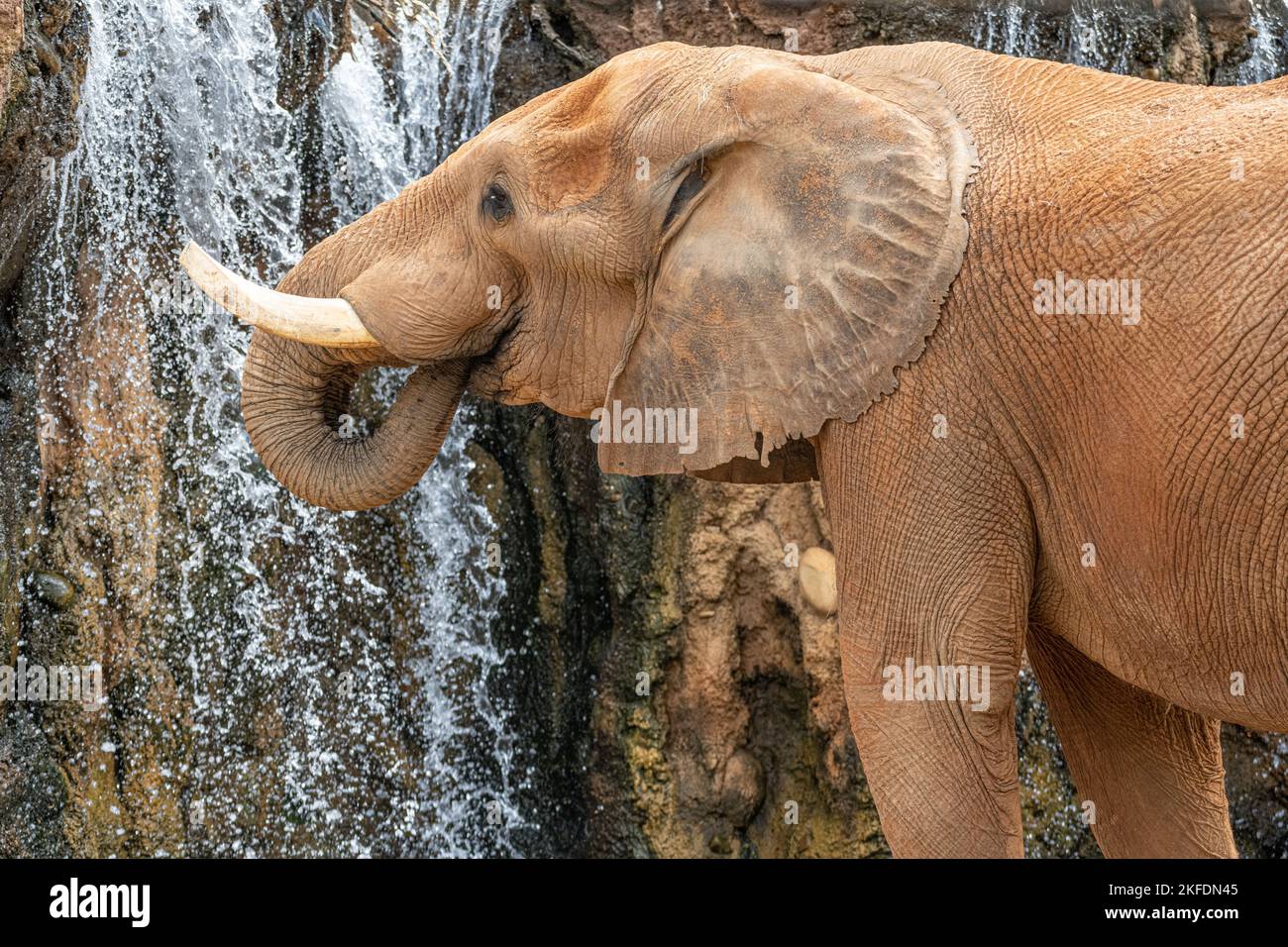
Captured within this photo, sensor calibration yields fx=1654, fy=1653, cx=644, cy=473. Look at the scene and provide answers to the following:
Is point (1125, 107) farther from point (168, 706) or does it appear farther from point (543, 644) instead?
point (168, 706)

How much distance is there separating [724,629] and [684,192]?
2851 millimetres

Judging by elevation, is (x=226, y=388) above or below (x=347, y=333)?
above

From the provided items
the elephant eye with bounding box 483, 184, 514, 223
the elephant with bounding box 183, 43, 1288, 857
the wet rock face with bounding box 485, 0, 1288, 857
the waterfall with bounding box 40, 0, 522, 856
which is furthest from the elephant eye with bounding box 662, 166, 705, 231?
the waterfall with bounding box 40, 0, 522, 856

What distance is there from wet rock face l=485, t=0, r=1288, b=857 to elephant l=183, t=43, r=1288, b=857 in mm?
2267

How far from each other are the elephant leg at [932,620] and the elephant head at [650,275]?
194 mm

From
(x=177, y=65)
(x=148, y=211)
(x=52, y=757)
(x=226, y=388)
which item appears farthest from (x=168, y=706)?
(x=177, y=65)

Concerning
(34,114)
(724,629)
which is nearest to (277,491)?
(34,114)

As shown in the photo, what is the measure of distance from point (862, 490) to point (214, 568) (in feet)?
11.0

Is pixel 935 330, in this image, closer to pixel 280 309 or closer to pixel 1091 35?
pixel 280 309

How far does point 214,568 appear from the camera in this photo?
6312 mm

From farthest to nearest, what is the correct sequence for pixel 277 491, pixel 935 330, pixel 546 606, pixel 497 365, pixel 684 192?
pixel 546 606 → pixel 277 491 → pixel 497 365 → pixel 684 192 → pixel 935 330

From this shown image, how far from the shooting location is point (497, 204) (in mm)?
4129

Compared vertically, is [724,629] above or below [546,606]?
below
